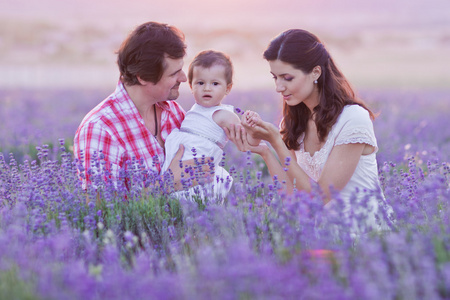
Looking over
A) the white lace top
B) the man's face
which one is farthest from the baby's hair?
the white lace top

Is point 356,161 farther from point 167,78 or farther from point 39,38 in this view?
point 39,38

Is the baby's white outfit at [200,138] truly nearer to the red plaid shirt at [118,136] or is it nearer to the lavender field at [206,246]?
the red plaid shirt at [118,136]

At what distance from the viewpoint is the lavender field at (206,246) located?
1762 mm

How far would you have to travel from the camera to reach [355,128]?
3.53 meters

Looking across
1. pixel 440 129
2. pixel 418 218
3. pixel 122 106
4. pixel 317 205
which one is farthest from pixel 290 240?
pixel 440 129

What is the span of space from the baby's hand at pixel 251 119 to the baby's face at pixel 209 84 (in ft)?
1.81

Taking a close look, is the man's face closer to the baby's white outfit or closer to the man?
→ the man

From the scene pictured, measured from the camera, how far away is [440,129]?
26.9ft

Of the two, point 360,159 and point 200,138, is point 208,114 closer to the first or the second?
point 200,138

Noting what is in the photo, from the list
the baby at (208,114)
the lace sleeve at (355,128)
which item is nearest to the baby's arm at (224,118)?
the baby at (208,114)

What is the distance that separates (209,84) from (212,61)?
178 mm

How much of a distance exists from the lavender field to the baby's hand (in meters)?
0.56

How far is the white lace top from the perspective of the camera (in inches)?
139

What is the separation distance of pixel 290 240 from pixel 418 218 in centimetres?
77
